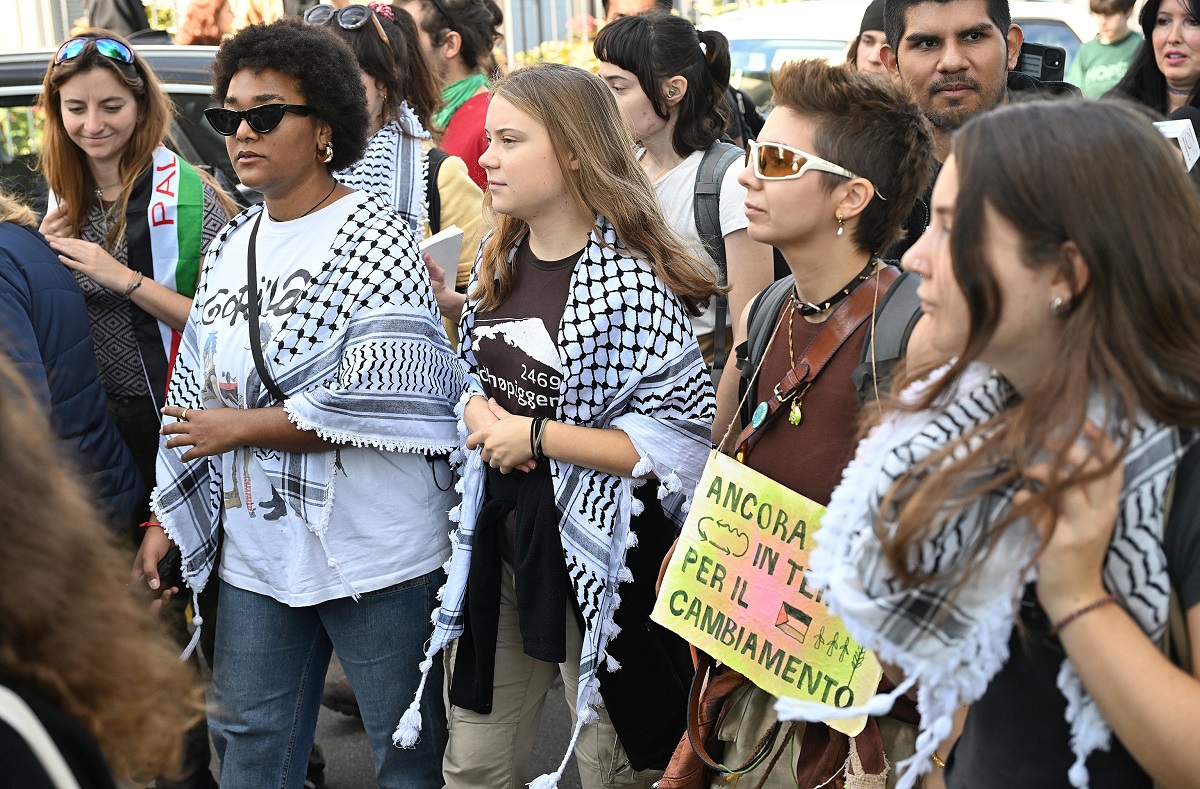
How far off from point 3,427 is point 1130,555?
1.27 metres

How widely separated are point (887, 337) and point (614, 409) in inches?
29.8

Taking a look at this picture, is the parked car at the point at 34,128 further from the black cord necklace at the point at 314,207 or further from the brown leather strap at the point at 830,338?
the brown leather strap at the point at 830,338

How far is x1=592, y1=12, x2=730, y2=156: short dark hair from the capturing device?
3.80 m

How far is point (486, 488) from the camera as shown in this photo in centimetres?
286

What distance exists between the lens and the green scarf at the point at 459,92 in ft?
16.4

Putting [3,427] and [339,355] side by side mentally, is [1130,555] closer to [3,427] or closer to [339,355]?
[3,427]

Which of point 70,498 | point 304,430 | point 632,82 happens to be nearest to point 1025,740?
point 70,498

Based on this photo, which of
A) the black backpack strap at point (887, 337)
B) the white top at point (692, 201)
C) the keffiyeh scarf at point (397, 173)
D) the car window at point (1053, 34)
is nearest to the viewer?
the black backpack strap at point (887, 337)

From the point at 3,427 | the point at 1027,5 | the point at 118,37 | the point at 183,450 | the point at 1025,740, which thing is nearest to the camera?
the point at 3,427

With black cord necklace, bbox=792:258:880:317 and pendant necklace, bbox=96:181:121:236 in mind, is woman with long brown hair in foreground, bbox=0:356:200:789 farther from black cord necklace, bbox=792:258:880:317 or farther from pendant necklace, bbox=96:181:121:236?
pendant necklace, bbox=96:181:121:236

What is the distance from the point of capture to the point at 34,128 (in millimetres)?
4699

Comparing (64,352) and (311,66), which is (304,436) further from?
(311,66)

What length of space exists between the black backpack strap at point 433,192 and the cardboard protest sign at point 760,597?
207 centimetres

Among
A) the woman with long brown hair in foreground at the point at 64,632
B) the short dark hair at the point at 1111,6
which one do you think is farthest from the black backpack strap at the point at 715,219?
the short dark hair at the point at 1111,6
